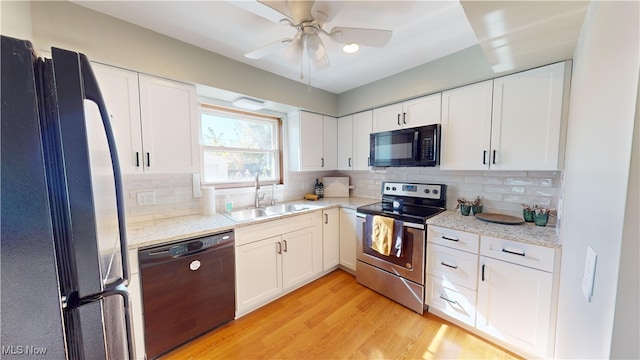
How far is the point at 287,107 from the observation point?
258 centimetres

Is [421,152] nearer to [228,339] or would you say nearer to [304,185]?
[304,185]

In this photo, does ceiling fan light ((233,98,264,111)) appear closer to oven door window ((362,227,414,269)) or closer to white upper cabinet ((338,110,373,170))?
white upper cabinet ((338,110,373,170))

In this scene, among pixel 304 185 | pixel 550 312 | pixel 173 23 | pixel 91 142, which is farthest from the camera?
pixel 304 185

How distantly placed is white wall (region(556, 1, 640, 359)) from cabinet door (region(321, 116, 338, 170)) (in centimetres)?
230

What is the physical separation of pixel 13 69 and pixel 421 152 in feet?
7.79

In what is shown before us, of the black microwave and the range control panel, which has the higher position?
the black microwave

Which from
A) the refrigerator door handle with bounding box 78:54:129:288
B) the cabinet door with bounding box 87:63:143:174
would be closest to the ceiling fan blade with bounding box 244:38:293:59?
the cabinet door with bounding box 87:63:143:174

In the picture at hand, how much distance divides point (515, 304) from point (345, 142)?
7.54 feet

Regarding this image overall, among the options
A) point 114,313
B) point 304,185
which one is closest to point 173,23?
point 114,313

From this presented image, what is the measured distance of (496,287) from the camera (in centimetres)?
158

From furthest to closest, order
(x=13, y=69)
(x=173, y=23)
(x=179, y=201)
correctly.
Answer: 1. (x=179, y=201)
2. (x=173, y=23)
3. (x=13, y=69)

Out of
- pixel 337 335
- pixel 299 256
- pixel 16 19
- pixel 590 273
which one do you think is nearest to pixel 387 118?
pixel 299 256

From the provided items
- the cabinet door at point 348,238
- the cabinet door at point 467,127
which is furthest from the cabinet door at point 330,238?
the cabinet door at point 467,127

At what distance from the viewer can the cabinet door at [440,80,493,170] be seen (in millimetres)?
1846
